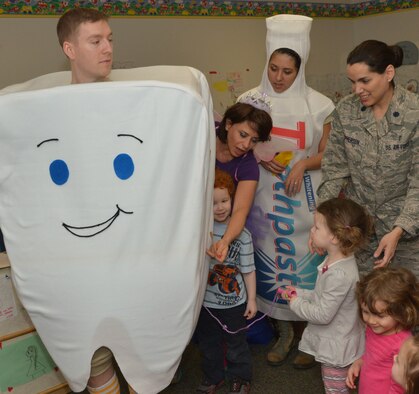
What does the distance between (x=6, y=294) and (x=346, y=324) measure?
1.19 metres

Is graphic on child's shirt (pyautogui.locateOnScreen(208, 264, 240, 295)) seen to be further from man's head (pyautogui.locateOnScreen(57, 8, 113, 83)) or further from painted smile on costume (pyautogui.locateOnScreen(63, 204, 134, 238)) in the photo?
man's head (pyautogui.locateOnScreen(57, 8, 113, 83))

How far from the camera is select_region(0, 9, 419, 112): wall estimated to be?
2473 mm

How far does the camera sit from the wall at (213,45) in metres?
2.47

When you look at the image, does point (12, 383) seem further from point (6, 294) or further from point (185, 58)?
point (185, 58)

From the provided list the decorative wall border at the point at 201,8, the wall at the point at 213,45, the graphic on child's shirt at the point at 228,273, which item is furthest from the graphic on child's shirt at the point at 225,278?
the decorative wall border at the point at 201,8

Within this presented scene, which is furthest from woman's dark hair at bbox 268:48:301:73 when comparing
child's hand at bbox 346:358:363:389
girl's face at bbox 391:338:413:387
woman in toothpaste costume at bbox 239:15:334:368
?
girl's face at bbox 391:338:413:387

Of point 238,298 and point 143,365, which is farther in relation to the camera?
point 238,298

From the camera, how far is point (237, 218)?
6.15 ft

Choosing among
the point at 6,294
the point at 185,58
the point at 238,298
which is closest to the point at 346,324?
the point at 238,298

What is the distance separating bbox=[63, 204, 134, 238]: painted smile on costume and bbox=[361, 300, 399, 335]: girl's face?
2.41 feet

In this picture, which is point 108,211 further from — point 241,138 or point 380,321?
point 380,321

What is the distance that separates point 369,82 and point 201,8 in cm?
166

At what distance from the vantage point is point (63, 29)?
5.48ft

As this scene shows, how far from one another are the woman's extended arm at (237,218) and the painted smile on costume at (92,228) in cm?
38
